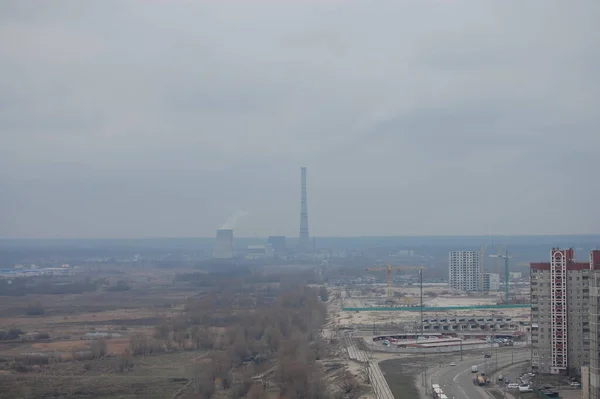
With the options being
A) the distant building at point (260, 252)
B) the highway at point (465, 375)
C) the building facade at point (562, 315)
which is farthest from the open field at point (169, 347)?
the distant building at point (260, 252)

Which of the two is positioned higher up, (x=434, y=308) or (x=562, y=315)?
(x=562, y=315)

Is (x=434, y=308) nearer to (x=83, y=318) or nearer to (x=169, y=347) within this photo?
(x=169, y=347)

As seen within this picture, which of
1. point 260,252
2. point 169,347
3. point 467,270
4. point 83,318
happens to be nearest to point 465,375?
point 169,347

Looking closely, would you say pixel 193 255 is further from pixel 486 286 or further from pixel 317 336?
pixel 317 336

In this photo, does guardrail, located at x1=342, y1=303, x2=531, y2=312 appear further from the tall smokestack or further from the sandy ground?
the tall smokestack

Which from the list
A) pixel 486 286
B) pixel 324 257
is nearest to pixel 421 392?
pixel 486 286

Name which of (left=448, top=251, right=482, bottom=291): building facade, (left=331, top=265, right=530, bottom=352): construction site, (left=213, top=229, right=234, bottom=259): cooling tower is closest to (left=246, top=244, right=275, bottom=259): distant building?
(left=213, top=229, right=234, bottom=259): cooling tower
